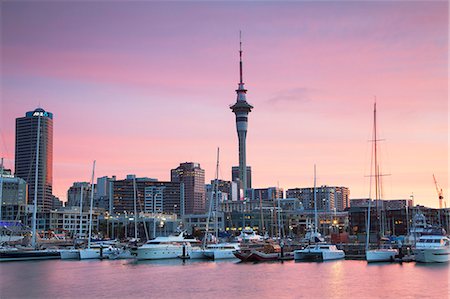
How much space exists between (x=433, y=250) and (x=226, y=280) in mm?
29651

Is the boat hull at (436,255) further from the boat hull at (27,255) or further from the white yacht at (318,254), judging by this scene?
the boat hull at (27,255)

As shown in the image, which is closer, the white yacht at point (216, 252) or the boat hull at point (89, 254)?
the white yacht at point (216, 252)

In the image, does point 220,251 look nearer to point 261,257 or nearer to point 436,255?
point 261,257

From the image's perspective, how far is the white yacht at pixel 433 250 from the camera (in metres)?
80.1

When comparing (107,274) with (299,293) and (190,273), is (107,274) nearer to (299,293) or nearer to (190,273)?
(190,273)

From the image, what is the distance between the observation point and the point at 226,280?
6650 centimetres

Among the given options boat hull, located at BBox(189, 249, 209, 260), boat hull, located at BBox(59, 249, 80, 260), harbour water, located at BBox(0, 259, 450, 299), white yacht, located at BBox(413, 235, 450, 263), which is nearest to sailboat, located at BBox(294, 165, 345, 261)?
harbour water, located at BBox(0, 259, 450, 299)

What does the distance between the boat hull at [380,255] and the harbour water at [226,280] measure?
1645 millimetres

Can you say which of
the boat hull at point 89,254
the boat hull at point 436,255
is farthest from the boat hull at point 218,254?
the boat hull at point 436,255

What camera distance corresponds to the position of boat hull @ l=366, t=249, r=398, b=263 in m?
83.7

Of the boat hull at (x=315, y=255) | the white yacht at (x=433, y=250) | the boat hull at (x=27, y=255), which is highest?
the white yacht at (x=433, y=250)

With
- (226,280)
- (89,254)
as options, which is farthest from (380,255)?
(89,254)

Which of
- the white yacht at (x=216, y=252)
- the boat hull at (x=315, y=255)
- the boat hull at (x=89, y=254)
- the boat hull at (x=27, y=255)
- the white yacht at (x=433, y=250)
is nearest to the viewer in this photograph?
the white yacht at (x=433, y=250)

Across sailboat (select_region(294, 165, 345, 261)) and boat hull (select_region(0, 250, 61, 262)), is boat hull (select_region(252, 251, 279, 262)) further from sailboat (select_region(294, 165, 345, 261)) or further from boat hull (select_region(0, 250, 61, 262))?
boat hull (select_region(0, 250, 61, 262))
